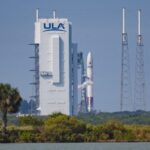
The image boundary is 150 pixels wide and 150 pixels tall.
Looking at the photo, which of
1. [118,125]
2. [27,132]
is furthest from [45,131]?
[118,125]

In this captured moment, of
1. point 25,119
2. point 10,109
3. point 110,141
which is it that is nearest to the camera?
point 10,109

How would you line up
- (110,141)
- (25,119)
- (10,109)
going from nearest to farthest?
1. (10,109)
2. (110,141)
3. (25,119)

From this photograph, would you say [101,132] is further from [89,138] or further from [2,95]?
[2,95]

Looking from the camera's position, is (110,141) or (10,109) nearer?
(10,109)

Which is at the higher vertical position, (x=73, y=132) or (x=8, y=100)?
(x=8, y=100)

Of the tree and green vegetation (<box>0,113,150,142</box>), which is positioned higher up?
the tree

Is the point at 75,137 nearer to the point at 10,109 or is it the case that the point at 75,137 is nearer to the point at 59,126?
the point at 59,126

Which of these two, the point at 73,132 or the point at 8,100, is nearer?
the point at 8,100

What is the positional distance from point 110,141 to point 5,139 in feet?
48.2

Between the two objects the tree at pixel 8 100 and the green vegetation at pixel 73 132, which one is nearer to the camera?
the tree at pixel 8 100

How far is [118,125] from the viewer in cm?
11819

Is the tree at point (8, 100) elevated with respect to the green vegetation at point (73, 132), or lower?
elevated

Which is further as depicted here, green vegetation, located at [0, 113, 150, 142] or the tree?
green vegetation, located at [0, 113, 150, 142]

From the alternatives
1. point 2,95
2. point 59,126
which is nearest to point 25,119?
point 59,126
